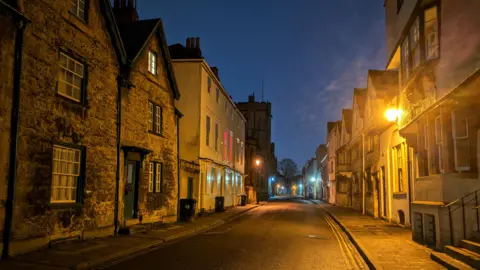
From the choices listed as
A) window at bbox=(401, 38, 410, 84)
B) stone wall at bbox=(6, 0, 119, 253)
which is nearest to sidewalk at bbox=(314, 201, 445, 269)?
window at bbox=(401, 38, 410, 84)

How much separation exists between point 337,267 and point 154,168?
11.0 m

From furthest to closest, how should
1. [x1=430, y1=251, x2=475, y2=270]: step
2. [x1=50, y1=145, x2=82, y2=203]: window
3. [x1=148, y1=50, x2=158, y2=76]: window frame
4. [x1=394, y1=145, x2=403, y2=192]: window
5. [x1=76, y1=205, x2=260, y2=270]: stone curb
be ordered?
[x1=394, y1=145, x2=403, y2=192]: window < [x1=148, y1=50, x2=158, y2=76]: window frame < [x1=50, y1=145, x2=82, y2=203]: window < [x1=76, y1=205, x2=260, y2=270]: stone curb < [x1=430, y1=251, x2=475, y2=270]: step

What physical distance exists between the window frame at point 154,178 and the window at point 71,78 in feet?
18.7

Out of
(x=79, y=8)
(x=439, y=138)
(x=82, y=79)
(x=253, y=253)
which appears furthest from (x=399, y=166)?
(x=79, y=8)

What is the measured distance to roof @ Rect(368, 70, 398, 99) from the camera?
2429cm

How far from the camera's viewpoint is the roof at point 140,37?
16.9m

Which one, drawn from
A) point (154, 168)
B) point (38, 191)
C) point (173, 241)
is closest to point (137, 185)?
point (154, 168)

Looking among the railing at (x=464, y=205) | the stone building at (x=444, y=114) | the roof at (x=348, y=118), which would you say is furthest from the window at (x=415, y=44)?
the roof at (x=348, y=118)

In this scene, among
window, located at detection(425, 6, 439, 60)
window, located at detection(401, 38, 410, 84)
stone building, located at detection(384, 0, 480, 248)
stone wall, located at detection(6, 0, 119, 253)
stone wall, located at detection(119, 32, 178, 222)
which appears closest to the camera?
stone building, located at detection(384, 0, 480, 248)

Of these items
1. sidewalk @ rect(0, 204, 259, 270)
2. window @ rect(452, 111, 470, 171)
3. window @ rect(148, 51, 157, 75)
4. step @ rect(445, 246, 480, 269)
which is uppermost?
window @ rect(148, 51, 157, 75)

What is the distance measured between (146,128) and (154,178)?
249 centimetres

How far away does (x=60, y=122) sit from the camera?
11.9 metres

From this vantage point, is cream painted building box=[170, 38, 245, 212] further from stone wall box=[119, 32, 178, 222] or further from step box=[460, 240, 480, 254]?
step box=[460, 240, 480, 254]

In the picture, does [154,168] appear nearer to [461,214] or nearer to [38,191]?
[38,191]
